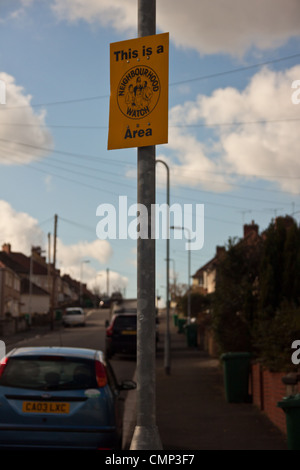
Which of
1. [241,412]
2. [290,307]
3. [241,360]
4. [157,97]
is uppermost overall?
[157,97]

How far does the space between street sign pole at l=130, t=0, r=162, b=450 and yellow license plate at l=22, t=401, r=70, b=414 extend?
247cm

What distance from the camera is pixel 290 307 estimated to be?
13578 millimetres

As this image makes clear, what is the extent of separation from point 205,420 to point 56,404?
5.99 m

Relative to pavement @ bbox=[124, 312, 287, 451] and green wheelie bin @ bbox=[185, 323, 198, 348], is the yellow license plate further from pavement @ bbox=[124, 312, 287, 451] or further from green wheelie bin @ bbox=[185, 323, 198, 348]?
green wheelie bin @ bbox=[185, 323, 198, 348]

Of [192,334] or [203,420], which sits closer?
[203,420]

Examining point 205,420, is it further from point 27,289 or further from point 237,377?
point 27,289

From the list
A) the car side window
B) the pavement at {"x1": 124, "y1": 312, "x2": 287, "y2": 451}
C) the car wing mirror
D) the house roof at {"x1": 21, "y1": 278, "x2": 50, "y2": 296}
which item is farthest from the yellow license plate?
the house roof at {"x1": 21, "y1": 278, "x2": 50, "y2": 296}

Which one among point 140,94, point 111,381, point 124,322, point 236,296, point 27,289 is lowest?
point 111,381

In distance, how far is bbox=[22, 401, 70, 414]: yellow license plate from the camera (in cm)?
651

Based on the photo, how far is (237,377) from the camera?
1437 centimetres

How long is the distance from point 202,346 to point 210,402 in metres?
19.3

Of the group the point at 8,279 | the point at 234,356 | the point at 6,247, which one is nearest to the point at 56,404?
the point at 234,356
